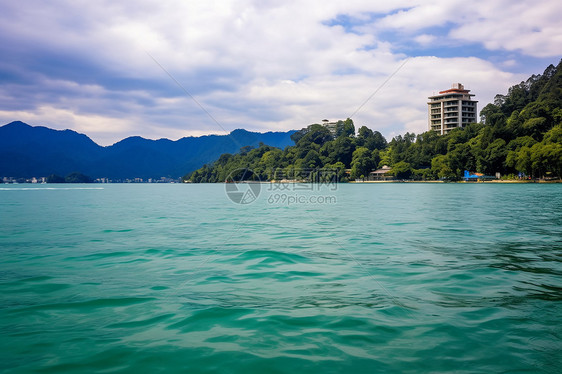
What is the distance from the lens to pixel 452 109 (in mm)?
156625

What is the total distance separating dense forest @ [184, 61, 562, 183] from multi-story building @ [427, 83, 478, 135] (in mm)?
14072

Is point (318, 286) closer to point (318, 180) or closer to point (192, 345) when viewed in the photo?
A: point (192, 345)

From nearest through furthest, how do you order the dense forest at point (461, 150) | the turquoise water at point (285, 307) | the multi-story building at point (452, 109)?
the turquoise water at point (285, 307), the dense forest at point (461, 150), the multi-story building at point (452, 109)

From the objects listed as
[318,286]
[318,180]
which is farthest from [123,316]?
[318,180]

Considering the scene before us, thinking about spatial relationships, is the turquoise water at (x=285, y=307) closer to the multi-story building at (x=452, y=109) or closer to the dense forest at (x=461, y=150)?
the dense forest at (x=461, y=150)

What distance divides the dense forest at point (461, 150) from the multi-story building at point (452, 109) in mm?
14072

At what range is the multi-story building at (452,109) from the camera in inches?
6127

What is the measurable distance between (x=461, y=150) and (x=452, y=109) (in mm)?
54937

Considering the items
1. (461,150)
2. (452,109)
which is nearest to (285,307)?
(461,150)

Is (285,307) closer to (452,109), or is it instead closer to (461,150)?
(461,150)

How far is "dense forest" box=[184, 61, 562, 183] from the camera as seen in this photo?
296ft

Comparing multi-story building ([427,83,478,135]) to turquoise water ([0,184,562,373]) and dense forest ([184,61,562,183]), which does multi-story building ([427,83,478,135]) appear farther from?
turquoise water ([0,184,562,373])

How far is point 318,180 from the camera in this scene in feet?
492

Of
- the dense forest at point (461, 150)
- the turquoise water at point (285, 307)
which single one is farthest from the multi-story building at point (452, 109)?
the turquoise water at point (285, 307)
